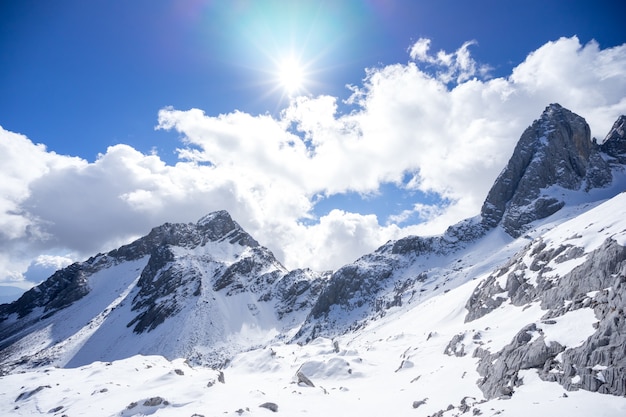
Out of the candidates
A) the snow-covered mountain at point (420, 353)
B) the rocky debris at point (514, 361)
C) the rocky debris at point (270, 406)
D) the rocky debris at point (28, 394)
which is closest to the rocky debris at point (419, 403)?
the snow-covered mountain at point (420, 353)

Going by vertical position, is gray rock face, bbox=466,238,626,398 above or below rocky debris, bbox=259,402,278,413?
above

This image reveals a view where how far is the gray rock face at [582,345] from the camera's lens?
78.2 ft

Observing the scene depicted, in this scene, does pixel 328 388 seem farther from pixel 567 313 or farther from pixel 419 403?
pixel 567 313

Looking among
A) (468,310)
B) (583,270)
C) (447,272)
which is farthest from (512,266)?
(447,272)

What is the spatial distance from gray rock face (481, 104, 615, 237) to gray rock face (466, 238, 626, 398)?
138571mm

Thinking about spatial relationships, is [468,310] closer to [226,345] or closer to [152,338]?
[226,345]

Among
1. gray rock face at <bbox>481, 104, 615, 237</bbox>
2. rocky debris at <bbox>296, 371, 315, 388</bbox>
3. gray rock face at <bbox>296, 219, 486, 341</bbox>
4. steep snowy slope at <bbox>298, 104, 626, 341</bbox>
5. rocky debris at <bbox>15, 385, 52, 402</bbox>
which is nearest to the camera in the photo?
rocky debris at <bbox>296, 371, 315, 388</bbox>

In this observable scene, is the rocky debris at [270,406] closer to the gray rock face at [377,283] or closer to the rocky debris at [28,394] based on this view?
the rocky debris at [28,394]

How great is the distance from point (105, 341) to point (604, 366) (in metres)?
192

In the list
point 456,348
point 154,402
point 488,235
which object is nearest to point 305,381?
point 154,402

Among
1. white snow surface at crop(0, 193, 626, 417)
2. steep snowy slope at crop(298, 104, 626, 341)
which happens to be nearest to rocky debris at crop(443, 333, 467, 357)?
white snow surface at crop(0, 193, 626, 417)

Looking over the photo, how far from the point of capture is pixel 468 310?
241 feet

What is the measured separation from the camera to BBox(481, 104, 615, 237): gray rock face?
6885 inches

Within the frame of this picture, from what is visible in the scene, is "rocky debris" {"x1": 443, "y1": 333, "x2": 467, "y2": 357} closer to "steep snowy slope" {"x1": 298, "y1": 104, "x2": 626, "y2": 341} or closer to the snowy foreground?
the snowy foreground
